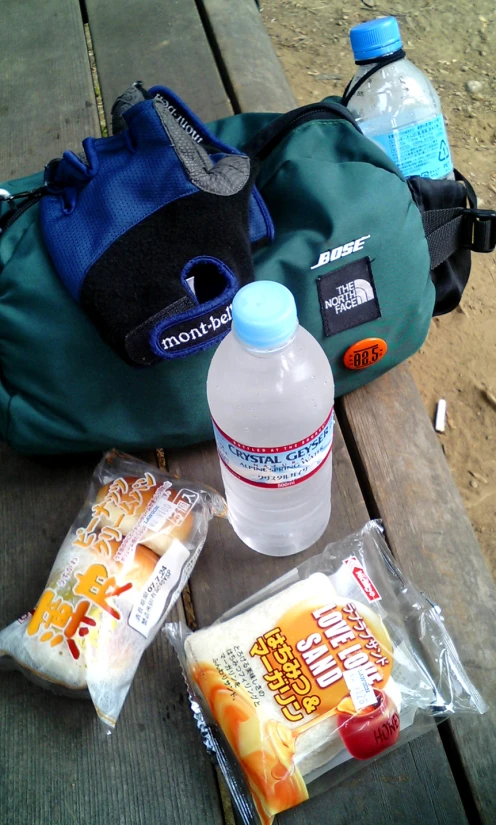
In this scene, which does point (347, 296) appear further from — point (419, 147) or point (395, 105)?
point (395, 105)

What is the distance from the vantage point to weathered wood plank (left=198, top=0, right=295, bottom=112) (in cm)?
122

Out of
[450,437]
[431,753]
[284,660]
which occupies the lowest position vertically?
[450,437]

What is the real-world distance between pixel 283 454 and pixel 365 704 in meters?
0.27

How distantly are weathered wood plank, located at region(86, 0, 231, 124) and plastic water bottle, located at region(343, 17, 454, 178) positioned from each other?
1.10 ft

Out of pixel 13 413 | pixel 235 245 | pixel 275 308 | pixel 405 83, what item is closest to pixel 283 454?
pixel 275 308

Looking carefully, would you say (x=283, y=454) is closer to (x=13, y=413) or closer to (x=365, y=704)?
(x=365, y=704)

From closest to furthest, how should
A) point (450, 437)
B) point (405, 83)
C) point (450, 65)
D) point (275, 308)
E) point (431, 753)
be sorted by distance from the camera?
point (275, 308)
point (431, 753)
point (405, 83)
point (450, 437)
point (450, 65)

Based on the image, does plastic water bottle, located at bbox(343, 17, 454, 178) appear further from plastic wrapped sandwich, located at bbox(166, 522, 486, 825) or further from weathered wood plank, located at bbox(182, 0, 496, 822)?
plastic wrapped sandwich, located at bbox(166, 522, 486, 825)

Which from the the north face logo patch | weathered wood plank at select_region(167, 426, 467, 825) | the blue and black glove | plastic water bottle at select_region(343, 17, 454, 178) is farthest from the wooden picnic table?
plastic water bottle at select_region(343, 17, 454, 178)

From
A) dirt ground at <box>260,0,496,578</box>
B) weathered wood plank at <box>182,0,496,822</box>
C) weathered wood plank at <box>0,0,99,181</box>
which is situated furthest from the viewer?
dirt ground at <box>260,0,496,578</box>

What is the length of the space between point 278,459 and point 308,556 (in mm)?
197

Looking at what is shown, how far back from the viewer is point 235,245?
72 centimetres

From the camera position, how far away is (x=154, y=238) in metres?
0.71

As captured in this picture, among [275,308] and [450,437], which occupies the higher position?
[275,308]
